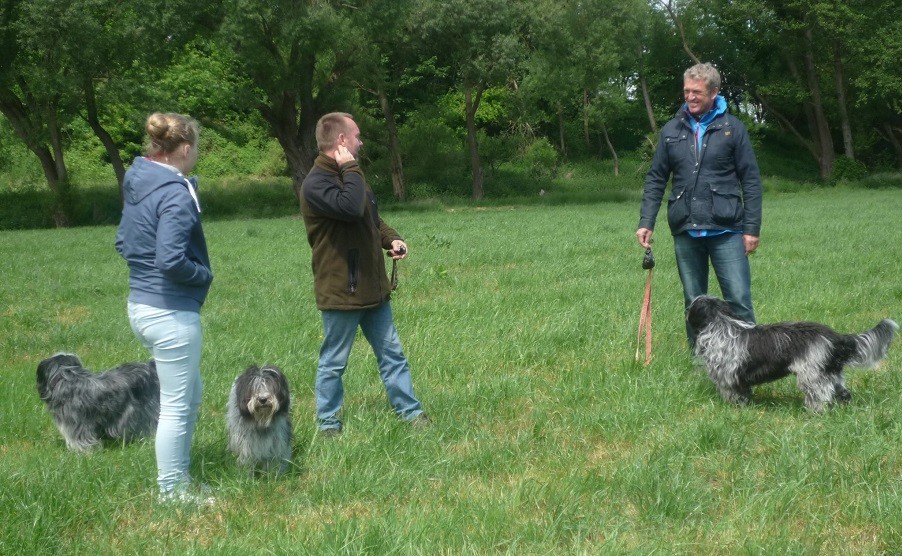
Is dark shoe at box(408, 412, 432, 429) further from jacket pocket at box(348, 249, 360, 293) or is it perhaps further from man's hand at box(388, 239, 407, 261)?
man's hand at box(388, 239, 407, 261)

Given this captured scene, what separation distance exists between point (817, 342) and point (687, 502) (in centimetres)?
198

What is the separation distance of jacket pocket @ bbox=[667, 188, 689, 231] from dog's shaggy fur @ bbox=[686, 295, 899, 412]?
804 mm

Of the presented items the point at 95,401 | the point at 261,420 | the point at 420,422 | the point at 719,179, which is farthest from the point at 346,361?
the point at 719,179

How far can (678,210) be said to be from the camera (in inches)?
272

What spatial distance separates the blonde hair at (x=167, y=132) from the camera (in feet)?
14.5

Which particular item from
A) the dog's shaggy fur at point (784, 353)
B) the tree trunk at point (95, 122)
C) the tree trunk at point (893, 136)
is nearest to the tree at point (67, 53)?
the tree trunk at point (95, 122)

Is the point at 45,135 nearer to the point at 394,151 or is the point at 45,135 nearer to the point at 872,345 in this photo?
the point at 394,151

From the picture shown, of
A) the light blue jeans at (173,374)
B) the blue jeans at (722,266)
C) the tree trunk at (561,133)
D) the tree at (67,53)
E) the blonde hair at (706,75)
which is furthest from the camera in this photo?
the tree trunk at (561,133)

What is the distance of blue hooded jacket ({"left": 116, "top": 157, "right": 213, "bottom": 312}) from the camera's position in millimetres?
4301

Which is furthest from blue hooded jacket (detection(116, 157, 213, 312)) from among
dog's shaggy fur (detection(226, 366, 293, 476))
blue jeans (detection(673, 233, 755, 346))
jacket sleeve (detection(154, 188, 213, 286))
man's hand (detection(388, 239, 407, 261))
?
blue jeans (detection(673, 233, 755, 346))

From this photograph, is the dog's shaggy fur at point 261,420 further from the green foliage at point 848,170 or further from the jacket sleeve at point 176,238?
the green foliage at point 848,170

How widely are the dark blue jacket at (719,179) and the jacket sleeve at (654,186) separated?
0.63 feet

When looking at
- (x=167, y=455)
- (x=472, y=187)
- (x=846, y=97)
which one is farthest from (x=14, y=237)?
(x=846, y=97)

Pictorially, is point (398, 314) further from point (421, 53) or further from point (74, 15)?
point (421, 53)
